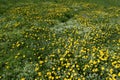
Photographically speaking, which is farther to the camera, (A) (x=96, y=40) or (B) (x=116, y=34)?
(B) (x=116, y=34)

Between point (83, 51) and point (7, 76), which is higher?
point (83, 51)

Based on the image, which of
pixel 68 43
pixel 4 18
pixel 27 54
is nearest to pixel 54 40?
pixel 68 43

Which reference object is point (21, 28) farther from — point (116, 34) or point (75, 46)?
point (116, 34)

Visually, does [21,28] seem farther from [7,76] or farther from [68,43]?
[7,76]

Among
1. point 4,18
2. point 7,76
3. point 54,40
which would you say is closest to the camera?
point 7,76

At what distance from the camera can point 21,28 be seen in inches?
589

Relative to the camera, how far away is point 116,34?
1323 cm

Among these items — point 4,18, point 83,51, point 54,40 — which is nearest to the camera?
point 83,51

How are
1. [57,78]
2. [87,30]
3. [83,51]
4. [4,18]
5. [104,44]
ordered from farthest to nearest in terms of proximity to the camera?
[4,18], [87,30], [104,44], [83,51], [57,78]

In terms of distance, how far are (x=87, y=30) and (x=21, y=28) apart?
4154mm

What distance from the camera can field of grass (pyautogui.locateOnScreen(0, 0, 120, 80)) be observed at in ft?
31.8

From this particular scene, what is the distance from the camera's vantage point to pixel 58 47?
11.9 m

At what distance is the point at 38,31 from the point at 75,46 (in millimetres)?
3264

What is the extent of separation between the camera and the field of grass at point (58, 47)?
969 cm
